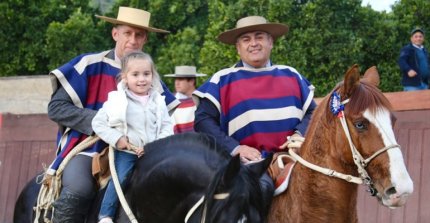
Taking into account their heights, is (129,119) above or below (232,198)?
above

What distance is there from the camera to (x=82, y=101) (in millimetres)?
6457

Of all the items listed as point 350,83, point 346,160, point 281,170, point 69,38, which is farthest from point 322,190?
point 69,38

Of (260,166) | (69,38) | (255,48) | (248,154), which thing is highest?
(255,48)

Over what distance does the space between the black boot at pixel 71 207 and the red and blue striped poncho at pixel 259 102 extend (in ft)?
4.05

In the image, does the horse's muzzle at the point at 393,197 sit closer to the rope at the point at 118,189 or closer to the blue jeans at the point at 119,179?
the rope at the point at 118,189

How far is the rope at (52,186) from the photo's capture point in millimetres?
6203

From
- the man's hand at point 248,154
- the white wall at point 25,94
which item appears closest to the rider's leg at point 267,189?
the man's hand at point 248,154

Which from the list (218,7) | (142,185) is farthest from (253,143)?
(218,7)

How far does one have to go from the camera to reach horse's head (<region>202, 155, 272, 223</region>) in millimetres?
4961

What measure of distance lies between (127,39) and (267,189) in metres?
1.66

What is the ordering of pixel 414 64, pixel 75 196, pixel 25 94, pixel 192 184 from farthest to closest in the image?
pixel 25 94 < pixel 414 64 < pixel 75 196 < pixel 192 184

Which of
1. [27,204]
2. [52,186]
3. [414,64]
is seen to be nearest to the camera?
[52,186]

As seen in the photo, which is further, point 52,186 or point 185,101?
point 185,101

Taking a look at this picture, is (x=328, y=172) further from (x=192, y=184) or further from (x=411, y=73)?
(x=411, y=73)
